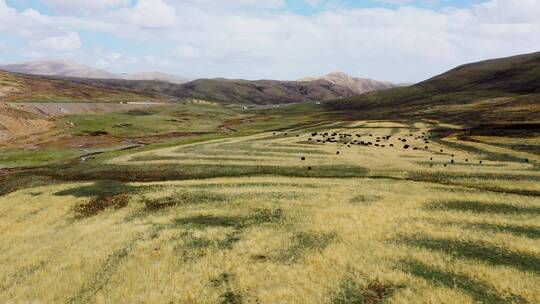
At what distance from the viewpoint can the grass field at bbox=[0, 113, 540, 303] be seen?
23.7 meters

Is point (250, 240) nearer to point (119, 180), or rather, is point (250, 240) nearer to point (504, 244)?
point (504, 244)

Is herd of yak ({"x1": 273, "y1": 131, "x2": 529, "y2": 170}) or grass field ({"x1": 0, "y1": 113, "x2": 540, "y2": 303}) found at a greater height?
herd of yak ({"x1": 273, "y1": 131, "x2": 529, "y2": 170})

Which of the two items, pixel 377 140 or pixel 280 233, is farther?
pixel 377 140

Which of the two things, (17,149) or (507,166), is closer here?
(507,166)

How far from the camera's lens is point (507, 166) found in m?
54.4

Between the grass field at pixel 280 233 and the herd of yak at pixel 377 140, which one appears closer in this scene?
the grass field at pixel 280 233

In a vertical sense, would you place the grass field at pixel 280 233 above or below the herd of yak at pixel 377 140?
below

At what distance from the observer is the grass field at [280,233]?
932 inches

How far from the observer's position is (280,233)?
1276 inches

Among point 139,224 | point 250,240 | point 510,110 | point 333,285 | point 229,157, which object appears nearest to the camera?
point 333,285

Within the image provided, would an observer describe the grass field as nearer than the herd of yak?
Yes

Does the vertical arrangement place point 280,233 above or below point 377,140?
below

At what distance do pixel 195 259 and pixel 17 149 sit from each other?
304 ft

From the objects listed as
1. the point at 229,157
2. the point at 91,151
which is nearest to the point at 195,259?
the point at 229,157
